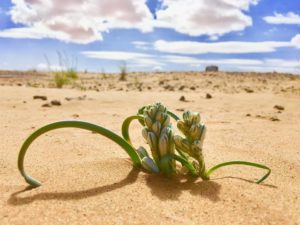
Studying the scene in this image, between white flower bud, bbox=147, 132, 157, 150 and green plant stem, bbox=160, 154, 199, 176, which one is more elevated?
white flower bud, bbox=147, 132, 157, 150

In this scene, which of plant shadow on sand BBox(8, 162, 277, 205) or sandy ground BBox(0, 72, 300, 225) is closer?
sandy ground BBox(0, 72, 300, 225)

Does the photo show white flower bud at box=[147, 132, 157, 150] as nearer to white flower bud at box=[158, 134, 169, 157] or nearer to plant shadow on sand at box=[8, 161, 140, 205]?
white flower bud at box=[158, 134, 169, 157]

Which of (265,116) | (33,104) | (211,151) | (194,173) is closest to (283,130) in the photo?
(265,116)

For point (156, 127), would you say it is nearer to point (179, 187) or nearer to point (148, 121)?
point (148, 121)

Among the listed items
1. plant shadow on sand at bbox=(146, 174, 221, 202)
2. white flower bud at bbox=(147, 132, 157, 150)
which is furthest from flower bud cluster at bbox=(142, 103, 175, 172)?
plant shadow on sand at bbox=(146, 174, 221, 202)

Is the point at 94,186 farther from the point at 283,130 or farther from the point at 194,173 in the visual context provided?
the point at 283,130

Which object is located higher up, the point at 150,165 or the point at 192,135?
the point at 192,135

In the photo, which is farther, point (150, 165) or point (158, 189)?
point (150, 165)

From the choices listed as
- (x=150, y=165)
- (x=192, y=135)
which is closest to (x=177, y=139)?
(x=192, y=135)
